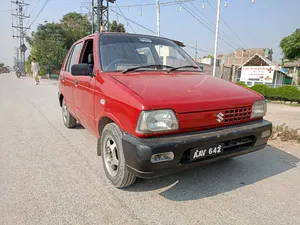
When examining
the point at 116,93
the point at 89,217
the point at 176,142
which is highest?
the point at 116,93

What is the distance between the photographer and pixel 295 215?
2207 mm

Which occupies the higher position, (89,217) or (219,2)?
(219,2)

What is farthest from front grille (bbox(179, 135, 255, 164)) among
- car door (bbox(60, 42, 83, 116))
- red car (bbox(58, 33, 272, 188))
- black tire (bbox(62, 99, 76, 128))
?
black tire (bbox(62, 99, 76, 128))

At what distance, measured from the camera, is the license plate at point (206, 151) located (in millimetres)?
2189

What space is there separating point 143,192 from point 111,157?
56 centimetres

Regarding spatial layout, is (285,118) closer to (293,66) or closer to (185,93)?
(185,93)

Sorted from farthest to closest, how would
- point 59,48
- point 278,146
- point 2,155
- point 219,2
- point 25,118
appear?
point 59,48
point 219,2
point 25,118
point 278,146
point 2,155

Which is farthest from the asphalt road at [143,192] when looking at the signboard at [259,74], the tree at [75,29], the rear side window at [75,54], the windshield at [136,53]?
the tree at [75,29]

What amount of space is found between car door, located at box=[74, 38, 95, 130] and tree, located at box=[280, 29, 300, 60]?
24.1 meters

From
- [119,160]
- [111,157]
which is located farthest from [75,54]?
[119,160]

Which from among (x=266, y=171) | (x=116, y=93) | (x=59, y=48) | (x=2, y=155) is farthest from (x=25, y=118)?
(x=59, y=48)

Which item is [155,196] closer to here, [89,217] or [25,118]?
[89,217]

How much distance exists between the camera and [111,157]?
2729mm

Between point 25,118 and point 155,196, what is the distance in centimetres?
490
